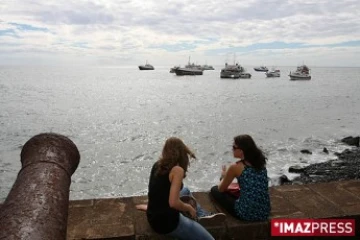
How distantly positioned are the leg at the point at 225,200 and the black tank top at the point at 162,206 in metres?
1.08

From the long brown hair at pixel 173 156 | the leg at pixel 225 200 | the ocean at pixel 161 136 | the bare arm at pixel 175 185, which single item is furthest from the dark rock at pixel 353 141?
the bare arm at pixel 175 185

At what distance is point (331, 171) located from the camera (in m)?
14.8

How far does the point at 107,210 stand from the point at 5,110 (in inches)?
1710

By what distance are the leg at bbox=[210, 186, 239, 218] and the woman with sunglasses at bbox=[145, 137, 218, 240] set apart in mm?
888

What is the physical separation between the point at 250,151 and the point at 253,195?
0.54 metres

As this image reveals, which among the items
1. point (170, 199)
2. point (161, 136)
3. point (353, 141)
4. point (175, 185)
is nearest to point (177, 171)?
point (175, 185)

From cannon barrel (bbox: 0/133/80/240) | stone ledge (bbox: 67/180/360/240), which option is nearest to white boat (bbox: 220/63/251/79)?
stone ledge (bbox: 67/180/360/240)

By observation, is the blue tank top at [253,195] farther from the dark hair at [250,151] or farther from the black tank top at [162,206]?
the black tank top at [162,206]

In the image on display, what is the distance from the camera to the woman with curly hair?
3.70 m

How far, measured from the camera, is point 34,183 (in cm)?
310

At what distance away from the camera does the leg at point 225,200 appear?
4633 millimetres

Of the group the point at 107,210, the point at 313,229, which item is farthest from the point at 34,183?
the point at 313,229

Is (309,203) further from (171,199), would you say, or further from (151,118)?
(151,118)

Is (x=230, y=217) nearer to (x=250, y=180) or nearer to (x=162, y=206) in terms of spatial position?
(x=250, y=180)
